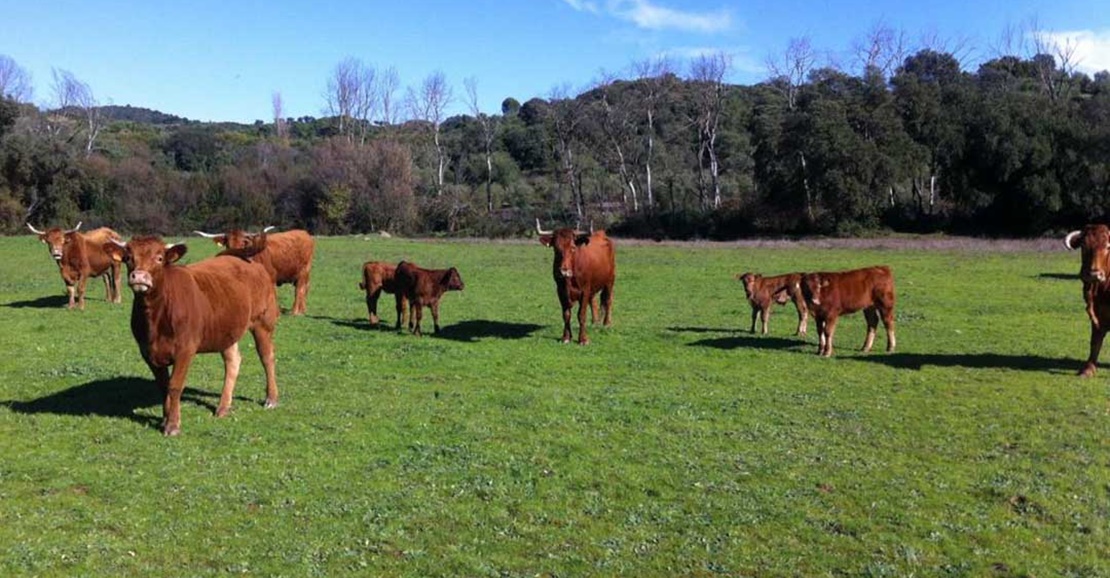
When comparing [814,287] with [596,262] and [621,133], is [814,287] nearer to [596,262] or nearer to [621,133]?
[596,262]

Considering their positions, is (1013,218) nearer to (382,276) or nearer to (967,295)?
(967,295)

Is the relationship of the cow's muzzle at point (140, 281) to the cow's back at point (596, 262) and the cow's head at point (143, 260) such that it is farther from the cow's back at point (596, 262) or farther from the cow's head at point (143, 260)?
the cow's back at point (596, 262)

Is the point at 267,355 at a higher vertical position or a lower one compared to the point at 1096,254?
lower

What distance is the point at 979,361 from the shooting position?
1428 cm

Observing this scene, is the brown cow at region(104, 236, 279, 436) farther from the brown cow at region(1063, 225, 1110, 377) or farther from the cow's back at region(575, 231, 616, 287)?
the brown cow at region(1063, 225, 1110, 377)

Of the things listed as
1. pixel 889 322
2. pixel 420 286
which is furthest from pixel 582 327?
pixel 889 322

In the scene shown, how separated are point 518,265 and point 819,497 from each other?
28463 mm

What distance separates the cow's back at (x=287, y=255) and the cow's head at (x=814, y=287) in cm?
1158

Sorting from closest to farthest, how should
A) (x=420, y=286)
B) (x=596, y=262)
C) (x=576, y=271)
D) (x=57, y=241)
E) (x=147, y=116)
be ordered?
(x=576, y=271)
(x=420, y=286)
(x=596, y=262)
(x=57, y=241)
(x=147, y=116)

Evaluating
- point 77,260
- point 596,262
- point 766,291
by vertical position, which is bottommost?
point 766,291

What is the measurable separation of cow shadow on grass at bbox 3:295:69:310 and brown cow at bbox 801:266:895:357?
17246 mm

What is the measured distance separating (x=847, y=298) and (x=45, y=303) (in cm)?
1882

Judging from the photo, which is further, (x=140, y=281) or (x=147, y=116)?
(x=147, y=116)

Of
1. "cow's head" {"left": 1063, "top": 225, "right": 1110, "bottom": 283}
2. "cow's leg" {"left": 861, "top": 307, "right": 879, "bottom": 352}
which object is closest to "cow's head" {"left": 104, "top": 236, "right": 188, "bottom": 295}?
"cow's leg" {"left": 861, "top": 307, "right": 879, "bottom": 352}
